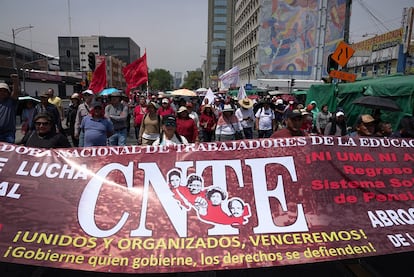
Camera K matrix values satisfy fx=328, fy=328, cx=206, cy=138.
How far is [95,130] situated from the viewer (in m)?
5.76

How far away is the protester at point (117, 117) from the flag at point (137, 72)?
4.38 m

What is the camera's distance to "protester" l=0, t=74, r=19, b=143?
5.51 m

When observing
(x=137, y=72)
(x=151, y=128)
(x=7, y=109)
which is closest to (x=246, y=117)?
(x=151, y=128)

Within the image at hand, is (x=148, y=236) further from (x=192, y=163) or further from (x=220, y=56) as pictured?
(x=220, y=56)

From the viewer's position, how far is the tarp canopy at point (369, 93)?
1009 cm

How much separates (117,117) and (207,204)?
453cm

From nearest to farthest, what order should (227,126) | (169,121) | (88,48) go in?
1. (169,121)
2. (227,126)
3. (88,48)

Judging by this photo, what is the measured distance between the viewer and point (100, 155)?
3629 millimetres

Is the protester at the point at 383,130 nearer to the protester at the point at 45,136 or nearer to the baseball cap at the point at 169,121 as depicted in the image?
the baseball cap at the point at 169,121

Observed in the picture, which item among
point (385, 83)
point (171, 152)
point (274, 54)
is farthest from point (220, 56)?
point (171, 152)

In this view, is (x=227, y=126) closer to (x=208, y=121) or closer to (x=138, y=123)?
(x=208, y=121)

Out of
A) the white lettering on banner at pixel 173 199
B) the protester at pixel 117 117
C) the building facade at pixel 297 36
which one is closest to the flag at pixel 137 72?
the protester at pixel 117 117

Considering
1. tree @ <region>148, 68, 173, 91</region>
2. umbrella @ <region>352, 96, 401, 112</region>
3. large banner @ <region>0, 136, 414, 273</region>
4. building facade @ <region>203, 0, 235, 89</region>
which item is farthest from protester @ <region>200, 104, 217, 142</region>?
tree @ <region>148, 68, 173, 91</region>

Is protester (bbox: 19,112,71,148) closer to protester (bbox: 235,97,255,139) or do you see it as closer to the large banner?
the large banner
